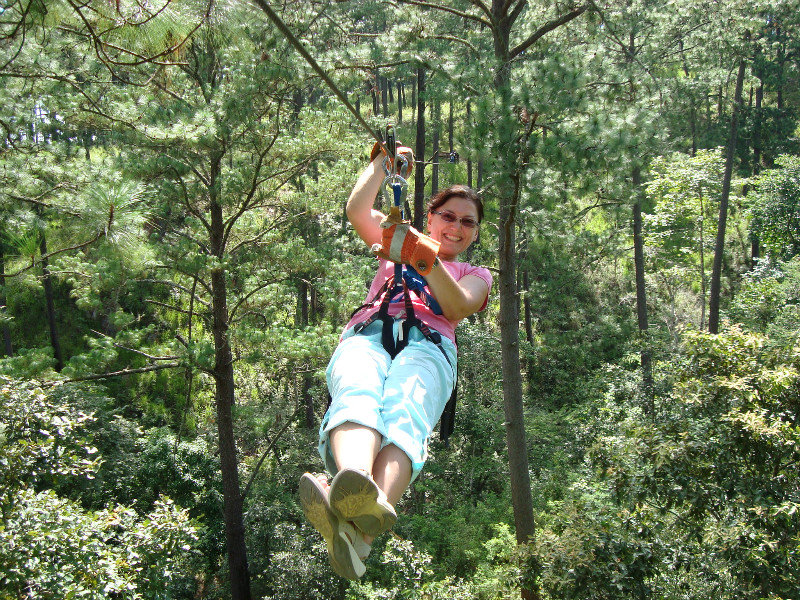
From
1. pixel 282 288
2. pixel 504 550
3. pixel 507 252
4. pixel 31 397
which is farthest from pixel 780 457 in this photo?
pixel 282 288

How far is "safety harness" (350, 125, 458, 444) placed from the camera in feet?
7.50

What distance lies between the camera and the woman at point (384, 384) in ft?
5.83

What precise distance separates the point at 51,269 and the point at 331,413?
565 cm

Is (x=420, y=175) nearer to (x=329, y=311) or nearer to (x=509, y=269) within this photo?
(x=329, y=311)

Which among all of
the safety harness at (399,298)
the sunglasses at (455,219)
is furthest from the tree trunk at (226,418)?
the safety harness at (399,298)

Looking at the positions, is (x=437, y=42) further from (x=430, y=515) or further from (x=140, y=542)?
(x=430, y=515)

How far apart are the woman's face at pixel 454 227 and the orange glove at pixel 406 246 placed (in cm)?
54

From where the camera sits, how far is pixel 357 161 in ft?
24.8

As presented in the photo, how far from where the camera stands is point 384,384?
2.17 m

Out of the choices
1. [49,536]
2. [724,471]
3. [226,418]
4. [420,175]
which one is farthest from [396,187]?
[420,175]

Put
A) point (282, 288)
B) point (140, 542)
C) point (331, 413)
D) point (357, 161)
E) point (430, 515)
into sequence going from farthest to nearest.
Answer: point (430, 515) → point (282, 288) → point (357, 161) → point (140, 542) → point (331, 413)

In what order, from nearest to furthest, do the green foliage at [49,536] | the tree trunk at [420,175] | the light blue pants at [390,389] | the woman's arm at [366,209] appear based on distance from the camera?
the light blue pants at [390,389]
the woman's arm at [366,209]
the green foliage at [49,536]
the tree trunk at [420,175]

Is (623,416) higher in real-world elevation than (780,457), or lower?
lower

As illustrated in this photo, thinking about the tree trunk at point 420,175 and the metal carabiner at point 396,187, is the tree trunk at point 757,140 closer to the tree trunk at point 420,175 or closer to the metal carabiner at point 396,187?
the tree trunk at point 420,175
